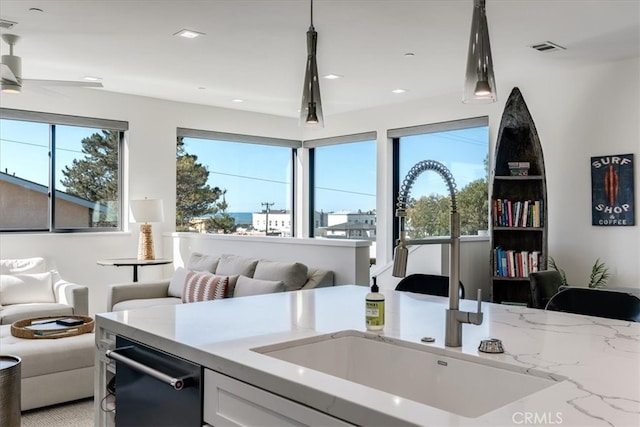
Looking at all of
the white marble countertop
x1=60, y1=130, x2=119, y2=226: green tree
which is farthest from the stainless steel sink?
x1=60, y1=130, x2=119, y2=226: green tree

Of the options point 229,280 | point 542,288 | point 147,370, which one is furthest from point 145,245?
point 147,370

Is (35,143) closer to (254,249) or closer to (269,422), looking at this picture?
(254,249)

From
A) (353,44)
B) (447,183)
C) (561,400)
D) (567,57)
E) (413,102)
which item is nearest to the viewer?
(561,400)

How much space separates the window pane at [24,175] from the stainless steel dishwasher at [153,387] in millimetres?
4825

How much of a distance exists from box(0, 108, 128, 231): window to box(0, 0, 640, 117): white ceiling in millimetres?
590

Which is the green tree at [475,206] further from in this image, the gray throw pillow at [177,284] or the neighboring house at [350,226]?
the gray throw pillow at [177,284]

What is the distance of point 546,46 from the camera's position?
14.9ft

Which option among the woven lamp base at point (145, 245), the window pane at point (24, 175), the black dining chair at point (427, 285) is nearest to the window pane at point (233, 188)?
the woven lamp base at point (145, 245)

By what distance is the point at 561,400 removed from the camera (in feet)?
3.54

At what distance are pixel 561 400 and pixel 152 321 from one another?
1.25m

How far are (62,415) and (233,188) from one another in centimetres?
465

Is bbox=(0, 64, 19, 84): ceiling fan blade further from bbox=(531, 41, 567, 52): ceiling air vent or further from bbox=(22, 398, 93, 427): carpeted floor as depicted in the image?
bbox=(531, 41, 567, 52): ceiling air vent

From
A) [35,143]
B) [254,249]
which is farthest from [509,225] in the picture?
[35,143]

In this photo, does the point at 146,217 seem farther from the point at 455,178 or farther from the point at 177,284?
the point at 455,178
